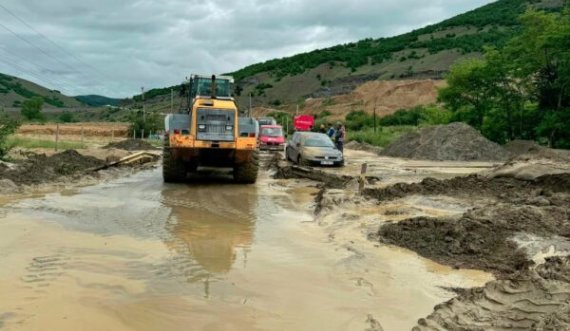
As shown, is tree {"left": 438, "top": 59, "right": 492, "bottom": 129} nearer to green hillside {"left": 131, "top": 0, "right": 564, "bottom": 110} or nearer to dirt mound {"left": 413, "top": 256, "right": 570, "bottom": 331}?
dirt mound {"left": 413, "top": 256, "right": 570, "bottom": 331}

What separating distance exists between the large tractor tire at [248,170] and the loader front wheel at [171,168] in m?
1.61

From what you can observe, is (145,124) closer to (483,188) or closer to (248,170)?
(248,170)

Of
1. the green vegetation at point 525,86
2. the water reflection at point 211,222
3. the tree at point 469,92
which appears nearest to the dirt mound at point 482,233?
the water reflection at point 211,222

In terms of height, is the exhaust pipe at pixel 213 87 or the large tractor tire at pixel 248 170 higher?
the exhaust pipe at pixel 213 87

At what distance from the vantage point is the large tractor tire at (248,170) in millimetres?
17219

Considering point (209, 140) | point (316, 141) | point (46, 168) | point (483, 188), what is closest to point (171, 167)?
point (209, 140)

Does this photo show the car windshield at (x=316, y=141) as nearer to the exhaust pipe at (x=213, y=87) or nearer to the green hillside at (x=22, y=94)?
the exhaust pipe at (x=213, y=87)

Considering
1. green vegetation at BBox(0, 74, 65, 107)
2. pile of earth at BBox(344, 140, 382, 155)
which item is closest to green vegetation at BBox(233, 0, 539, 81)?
green vegetation at BBox(0, 74, 65, 107)

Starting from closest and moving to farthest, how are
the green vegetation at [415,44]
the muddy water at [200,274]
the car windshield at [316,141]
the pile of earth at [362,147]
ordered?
the muddy water at [200,274] → the car windshield at [316,141] → the pile of earth at [362,147] → the green vegetation at [415,44]

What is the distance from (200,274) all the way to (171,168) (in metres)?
10.4

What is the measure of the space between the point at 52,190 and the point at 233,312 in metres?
10.8

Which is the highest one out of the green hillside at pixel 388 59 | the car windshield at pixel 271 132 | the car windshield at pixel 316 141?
the green hillside at pixel 388 59

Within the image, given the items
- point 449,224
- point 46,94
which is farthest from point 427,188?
point 46,94

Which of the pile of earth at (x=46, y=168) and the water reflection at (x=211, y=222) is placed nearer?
the water reflection at (x=211, y=222)
